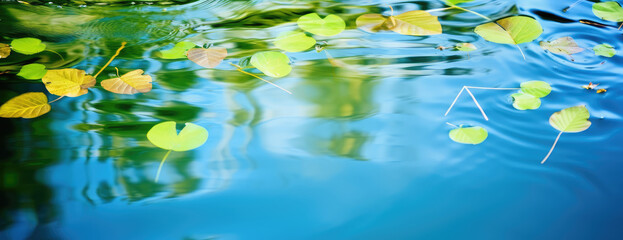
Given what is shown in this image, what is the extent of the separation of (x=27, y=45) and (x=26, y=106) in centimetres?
30

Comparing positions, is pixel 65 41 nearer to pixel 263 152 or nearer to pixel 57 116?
pixel 57 116

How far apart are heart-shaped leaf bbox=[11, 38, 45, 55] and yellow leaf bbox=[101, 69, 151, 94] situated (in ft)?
0.90

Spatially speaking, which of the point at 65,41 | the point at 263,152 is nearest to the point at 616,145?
the point at 263,152

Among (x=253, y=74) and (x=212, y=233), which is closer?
(x=212, y=233)

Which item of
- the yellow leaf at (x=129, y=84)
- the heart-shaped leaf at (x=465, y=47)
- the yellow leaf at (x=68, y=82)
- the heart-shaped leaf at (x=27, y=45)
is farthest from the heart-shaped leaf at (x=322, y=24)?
the heart-shaped leaf at (x=27, y=45)

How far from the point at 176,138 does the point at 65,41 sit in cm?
56

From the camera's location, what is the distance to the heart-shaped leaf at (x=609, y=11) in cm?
118

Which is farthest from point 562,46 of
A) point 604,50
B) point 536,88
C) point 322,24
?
point 322,24

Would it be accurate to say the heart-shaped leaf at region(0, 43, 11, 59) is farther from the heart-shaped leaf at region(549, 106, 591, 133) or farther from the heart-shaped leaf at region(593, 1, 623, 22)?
the heart-shaped leaf at region(593, 1, 623, 22)

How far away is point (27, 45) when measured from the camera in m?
1.07

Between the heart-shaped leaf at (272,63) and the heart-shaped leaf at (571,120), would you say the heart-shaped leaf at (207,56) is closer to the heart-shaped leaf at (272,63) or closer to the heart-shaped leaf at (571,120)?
the heart-shaped leaf at (272,63)

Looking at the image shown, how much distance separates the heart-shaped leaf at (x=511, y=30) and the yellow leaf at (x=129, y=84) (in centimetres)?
90

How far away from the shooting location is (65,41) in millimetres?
1093

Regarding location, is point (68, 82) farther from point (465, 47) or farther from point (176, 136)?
point (465, 47)
